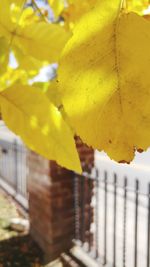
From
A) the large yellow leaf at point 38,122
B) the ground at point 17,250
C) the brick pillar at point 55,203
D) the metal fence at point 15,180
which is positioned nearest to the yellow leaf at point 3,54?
the large yellow leaf at point 38,122

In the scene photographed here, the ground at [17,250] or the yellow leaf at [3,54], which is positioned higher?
the yellow leaf at [3,54]

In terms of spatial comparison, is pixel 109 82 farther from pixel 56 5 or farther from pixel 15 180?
pixel 15 180

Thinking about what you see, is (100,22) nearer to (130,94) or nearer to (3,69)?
(130,94)

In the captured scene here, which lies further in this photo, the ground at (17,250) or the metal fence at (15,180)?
the metal fence at (15,180)

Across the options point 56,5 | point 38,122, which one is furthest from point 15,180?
point 38,122

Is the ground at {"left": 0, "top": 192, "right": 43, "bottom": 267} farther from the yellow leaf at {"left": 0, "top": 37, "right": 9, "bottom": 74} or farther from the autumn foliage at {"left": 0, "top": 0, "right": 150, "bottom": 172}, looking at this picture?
the autumn foliage at {"left": 0, "top": 0, "right": 150, "bottom": 172}

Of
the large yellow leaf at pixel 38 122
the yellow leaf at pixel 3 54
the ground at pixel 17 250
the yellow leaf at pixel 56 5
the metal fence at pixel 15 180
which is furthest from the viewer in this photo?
the metal fence at pixel 15 180

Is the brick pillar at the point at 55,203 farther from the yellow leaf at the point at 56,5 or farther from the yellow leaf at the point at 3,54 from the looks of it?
the yellow leaf at the point at 3,54
